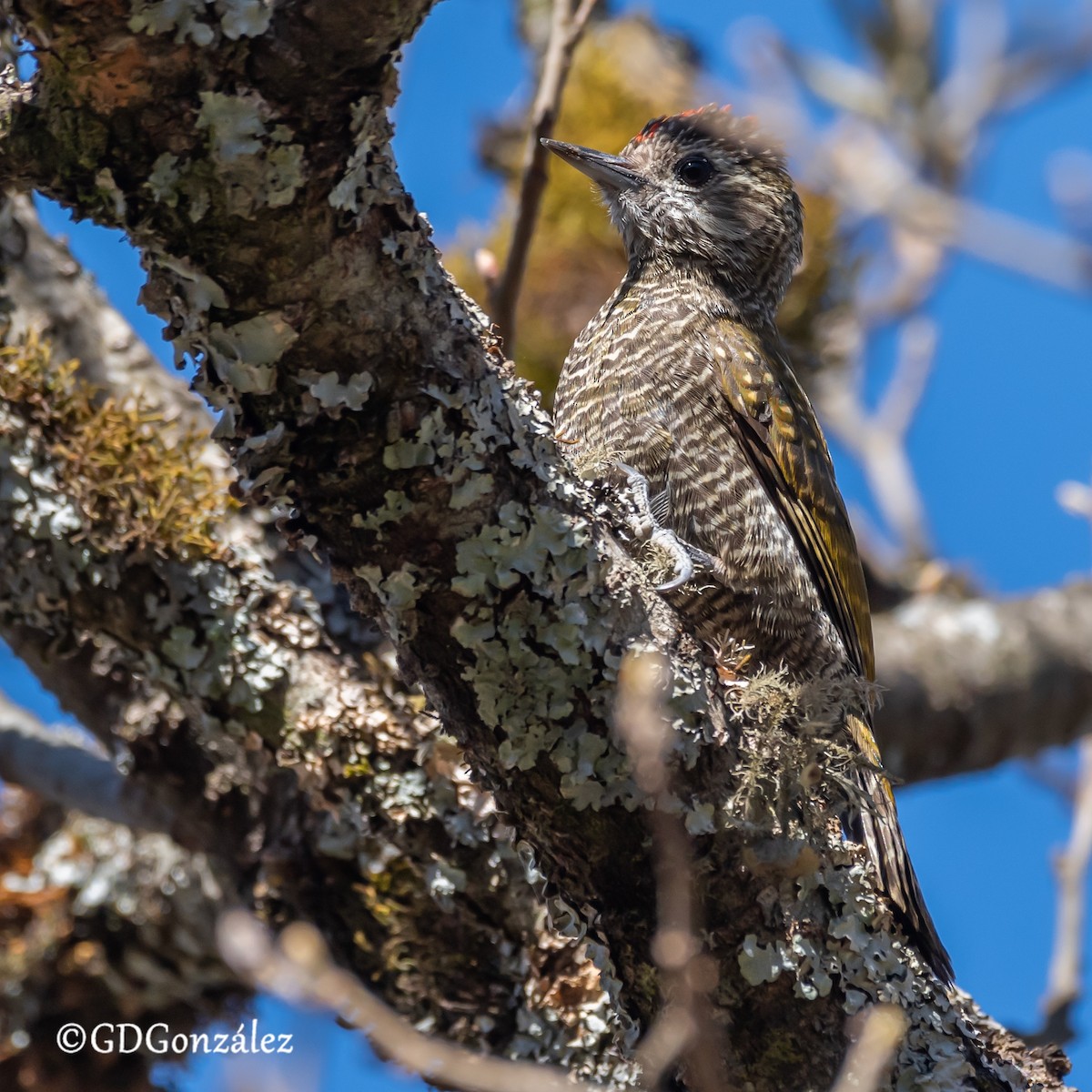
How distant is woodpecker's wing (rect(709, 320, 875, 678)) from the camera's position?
3496 millimetres

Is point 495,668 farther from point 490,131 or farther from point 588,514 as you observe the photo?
point 490,131

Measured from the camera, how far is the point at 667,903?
1977 mm

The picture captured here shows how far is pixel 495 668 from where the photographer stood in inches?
84.7

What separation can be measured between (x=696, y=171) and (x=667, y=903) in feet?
9.10

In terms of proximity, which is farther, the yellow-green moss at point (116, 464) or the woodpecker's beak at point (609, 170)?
the woodpecker's beak at point (609, 170)

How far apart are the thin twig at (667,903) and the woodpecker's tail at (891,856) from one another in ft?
1.85

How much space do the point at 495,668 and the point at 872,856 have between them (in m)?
1.19

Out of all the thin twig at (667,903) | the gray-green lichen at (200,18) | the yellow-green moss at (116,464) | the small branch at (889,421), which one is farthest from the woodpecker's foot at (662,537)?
the small branch at (889,421)

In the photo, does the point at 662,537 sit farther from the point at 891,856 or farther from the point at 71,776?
the point at 71,776

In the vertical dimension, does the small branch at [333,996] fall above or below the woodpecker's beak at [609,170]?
below

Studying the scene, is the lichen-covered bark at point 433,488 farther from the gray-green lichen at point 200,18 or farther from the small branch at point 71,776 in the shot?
the small branch at point 71,776

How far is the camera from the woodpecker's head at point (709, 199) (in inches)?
159

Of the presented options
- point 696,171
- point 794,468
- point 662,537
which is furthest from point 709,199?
point 662,537

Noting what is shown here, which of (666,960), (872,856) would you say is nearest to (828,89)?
(872,856)
